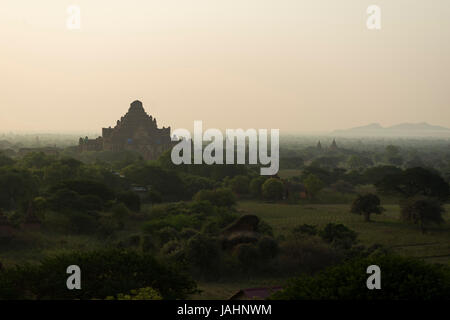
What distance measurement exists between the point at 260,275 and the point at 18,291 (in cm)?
1383

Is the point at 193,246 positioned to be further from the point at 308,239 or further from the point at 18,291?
the point at 18,291

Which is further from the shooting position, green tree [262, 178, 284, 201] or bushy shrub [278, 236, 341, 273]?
green tree [262, 178, 284, 201]

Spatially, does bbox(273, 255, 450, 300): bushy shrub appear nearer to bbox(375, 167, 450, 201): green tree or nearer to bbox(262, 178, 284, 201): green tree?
bbox(375, 167, 450, 201): green tree

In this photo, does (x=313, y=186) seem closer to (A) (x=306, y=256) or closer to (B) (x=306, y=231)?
(B) (x=306, y=231)

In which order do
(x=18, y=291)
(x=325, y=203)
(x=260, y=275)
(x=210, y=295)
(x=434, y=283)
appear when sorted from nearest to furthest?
(x=434, y=283) < (x=18, y=291) < (x=210, y=295) < (x=260, y=275) < (x=325, y=203)

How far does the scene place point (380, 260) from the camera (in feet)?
56.7

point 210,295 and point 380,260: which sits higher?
point 380,260

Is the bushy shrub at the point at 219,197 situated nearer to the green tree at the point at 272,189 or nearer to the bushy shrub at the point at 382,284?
the green tree at the point at 272,189

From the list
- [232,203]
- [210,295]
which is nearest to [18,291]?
[210,295]

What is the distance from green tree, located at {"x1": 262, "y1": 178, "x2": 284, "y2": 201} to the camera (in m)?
60.9

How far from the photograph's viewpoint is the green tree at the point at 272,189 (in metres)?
60.9

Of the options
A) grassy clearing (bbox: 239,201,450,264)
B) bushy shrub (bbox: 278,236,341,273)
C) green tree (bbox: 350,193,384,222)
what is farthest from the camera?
green tree (bbox: 350,193,384,222)

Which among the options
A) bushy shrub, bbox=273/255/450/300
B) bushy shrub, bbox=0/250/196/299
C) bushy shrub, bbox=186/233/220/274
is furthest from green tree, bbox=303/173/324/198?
bushy shrub, bbox=273/255/450/300
